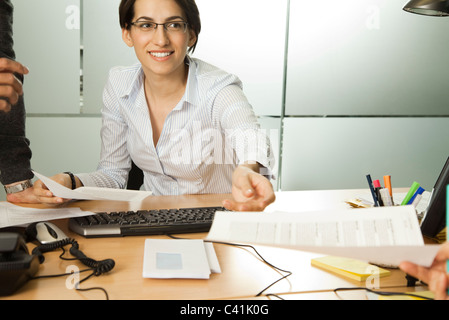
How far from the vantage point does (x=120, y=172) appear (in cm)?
186

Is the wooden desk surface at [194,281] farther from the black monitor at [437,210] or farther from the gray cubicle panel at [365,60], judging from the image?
the gray cubicle panel at [365,60]

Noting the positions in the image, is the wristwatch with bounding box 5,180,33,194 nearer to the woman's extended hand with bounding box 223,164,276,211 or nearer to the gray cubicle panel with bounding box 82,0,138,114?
the woman's extended hand with bounding box 223,164,276,211

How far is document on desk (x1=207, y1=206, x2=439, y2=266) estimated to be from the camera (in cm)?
63

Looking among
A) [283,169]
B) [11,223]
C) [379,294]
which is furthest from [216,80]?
[283,169]

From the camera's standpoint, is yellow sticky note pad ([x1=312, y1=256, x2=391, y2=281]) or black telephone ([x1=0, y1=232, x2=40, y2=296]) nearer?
black telephone ([x1=0, y1=232, x2=40, y2=296])

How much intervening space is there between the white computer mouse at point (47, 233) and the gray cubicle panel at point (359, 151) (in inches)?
90.8

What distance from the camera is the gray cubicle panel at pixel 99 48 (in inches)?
106

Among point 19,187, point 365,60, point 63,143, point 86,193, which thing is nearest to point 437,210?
point 86,193

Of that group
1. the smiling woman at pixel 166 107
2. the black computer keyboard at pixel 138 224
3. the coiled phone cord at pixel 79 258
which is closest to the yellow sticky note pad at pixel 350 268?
the black computer keyboard at pixel 138 224

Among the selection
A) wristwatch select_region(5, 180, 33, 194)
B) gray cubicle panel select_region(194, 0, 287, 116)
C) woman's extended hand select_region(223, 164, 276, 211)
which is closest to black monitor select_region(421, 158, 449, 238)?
woman's extended hand select_region(223, 164, 276, 211)

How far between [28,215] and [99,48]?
5.86 feet

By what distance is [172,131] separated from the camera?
1.85 m

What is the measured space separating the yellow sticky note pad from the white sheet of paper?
1.97ft

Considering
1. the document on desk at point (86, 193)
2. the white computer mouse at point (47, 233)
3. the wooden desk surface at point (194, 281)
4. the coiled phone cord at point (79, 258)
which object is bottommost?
the wooden desk surface at point (194, 281)
